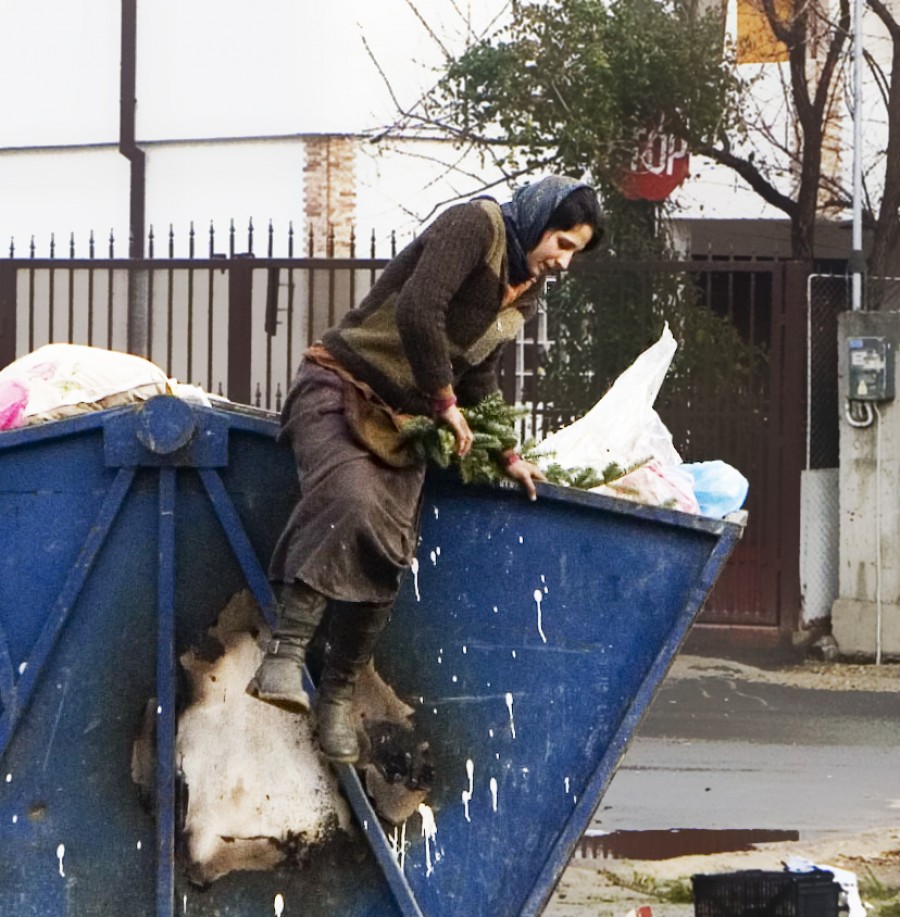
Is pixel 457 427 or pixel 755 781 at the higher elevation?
pixel 457 427

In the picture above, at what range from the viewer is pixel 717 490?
173 inches

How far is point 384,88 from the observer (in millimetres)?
18453

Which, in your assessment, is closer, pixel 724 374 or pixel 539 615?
pixel 539 615

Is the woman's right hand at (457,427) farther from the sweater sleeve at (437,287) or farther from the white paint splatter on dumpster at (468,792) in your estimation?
the white paint splatter on dumpster at (468,792)

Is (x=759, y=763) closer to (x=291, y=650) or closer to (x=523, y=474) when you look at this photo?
(x=523, y=474)

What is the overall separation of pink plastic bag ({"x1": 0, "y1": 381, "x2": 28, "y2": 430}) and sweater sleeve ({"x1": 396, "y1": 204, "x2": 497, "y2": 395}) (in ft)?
3.05

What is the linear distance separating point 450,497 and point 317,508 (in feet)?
1.12

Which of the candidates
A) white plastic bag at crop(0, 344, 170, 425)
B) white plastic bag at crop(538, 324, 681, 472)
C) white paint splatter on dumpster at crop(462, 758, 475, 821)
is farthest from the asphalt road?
white plastic bag at crop(0, 344, 170, 425)

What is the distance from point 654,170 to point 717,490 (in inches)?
291

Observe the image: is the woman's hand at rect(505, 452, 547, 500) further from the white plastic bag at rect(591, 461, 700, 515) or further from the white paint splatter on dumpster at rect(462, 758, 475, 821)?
the white paint splatter on dumpster at rect(462, 758, 475, 821)

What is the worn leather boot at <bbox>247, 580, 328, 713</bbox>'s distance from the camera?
3.86 metres

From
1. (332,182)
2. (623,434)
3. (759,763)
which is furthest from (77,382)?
(332,182)

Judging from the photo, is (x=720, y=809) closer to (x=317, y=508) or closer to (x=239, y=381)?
(x=317, y=508)

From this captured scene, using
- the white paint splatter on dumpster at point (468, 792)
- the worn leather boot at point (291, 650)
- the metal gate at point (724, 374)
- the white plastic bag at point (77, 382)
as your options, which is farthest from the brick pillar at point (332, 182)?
the worn leather boot at point (291, 650)
